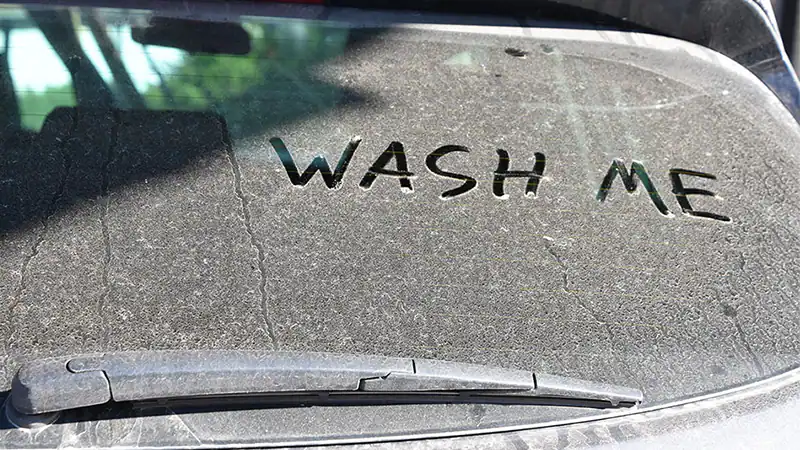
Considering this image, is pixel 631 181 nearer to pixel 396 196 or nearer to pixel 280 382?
pixel 396 196

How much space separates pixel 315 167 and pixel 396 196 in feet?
0.61

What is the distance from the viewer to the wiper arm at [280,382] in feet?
3.76

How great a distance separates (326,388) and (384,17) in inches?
50.7

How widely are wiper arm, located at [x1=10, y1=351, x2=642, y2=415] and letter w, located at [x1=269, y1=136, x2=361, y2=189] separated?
49cm

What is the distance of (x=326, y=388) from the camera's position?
1.21 meters

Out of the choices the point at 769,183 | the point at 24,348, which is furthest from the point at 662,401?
the point at 24,348

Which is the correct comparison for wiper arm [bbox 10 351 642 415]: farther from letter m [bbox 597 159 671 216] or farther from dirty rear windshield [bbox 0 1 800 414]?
letter m [bbox 597 159 671 216]

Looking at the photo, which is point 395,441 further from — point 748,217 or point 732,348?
point 748,217

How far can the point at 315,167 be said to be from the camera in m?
1.69

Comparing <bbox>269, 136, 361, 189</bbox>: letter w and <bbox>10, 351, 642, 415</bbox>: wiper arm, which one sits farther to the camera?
<bbox>269, 136, 361, 189</bbox>: letter w

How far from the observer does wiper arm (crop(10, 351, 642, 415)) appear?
1.14 metres

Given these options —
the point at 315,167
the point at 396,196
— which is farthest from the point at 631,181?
the point at 315,167

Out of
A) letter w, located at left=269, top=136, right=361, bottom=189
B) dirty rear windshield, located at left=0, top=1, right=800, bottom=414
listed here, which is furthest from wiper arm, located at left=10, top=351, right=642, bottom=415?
letter w, located at left=269, top=136, right=361, bottom=189

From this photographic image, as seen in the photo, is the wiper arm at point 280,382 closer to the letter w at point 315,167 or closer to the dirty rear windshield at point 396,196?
the dirty rear windshield at point 396,196
